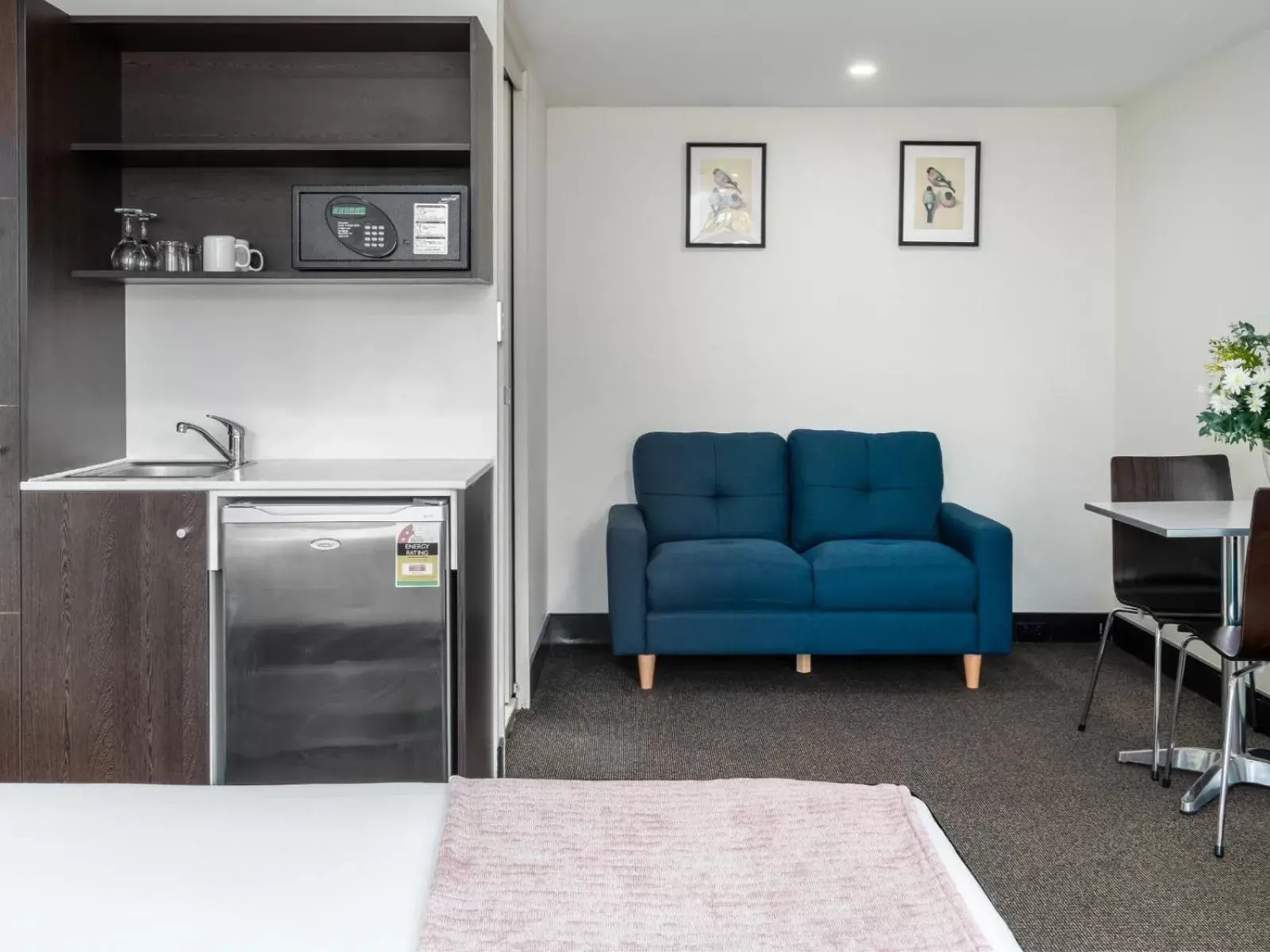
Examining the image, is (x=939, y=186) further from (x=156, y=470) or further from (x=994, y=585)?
(x=156, y=470)

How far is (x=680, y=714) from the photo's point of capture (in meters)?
3.72

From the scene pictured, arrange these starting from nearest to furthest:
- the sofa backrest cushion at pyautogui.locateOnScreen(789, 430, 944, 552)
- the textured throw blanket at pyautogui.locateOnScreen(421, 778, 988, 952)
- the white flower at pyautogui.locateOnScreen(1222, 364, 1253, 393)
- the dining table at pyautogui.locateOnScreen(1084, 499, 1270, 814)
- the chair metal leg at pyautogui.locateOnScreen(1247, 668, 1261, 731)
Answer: the textured throw blanket at pyautogui.locateOnScreen(421, 778, 988, 952) → the dining table at pyautogui.locateOnScreen(1084, 499, 1270, 814) → the white flower at pyautogui.locateOnScreen(1222, 364, 1253, 393) → the chair metal leg at pyautogui.locateOnScreen(1247, 668, 1261, 731) → the sofa backrest cushion at pyautogui.locateOnScreen(789, 430, 944, 552)

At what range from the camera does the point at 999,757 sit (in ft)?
10.7

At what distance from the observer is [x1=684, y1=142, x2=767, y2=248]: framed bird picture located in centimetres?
459

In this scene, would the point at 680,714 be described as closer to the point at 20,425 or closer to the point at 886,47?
the point at 20,425

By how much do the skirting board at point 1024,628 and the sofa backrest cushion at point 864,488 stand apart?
0.78 metres

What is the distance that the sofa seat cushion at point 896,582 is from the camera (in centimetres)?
386

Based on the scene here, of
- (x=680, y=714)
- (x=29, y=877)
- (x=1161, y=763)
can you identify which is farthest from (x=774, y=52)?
(x=29, y=877)

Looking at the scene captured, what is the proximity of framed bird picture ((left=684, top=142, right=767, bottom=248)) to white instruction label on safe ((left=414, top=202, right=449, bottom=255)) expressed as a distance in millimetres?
1939

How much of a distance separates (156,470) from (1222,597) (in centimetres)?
313

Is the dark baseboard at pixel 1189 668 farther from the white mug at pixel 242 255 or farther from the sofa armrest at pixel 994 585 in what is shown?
the white mug at pixel 242 255

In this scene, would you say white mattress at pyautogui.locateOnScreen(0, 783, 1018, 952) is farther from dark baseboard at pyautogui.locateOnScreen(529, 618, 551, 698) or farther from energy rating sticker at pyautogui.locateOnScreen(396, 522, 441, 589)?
dark baseboard at pyautogui.locateOnScreen(529, 618, 551, 698)

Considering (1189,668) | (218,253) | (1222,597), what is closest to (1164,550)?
(1222,597)

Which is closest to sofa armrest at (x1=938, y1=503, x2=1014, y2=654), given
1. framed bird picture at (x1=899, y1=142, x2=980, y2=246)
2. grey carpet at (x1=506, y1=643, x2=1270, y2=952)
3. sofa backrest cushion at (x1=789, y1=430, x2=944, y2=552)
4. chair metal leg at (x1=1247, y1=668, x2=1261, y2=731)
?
grey carpet at (x1=506, y1=643, x2=1270, y2=952)
